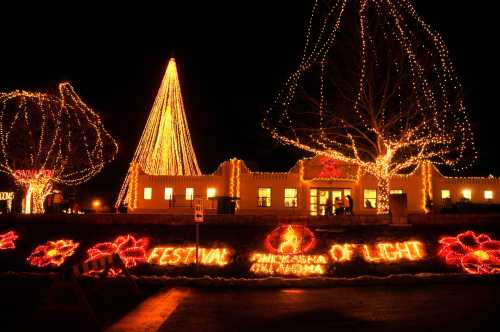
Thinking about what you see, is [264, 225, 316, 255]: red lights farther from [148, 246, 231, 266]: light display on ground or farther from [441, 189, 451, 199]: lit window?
[441, 189, 451, 199]: lit window

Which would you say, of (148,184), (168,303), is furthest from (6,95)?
(168,303)

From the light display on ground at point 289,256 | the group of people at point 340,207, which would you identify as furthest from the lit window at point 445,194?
the light display on ground at point 289,256

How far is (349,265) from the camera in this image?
1723 cm

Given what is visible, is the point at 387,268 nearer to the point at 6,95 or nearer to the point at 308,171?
the point at 308,171

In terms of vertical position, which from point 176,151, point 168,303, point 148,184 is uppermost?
point 176,151

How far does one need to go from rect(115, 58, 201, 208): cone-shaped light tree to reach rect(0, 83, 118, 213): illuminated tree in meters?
5.77

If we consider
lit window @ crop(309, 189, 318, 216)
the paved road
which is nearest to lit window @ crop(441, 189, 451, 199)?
lit window @ crop(309, 189, 318, 216)

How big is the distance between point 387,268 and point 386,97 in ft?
39.0

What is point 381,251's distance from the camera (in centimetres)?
→ 1808

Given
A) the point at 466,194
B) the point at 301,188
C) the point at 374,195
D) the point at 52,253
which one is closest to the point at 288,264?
the point at 52,253

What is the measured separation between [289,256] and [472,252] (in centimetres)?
609

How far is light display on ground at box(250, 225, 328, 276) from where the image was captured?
16.9 m

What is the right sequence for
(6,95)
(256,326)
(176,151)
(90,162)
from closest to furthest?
(256,326)
(6,95)
(90,162)
(176,151)

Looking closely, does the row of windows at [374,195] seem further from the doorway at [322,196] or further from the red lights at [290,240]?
the red lights at [290,240]
